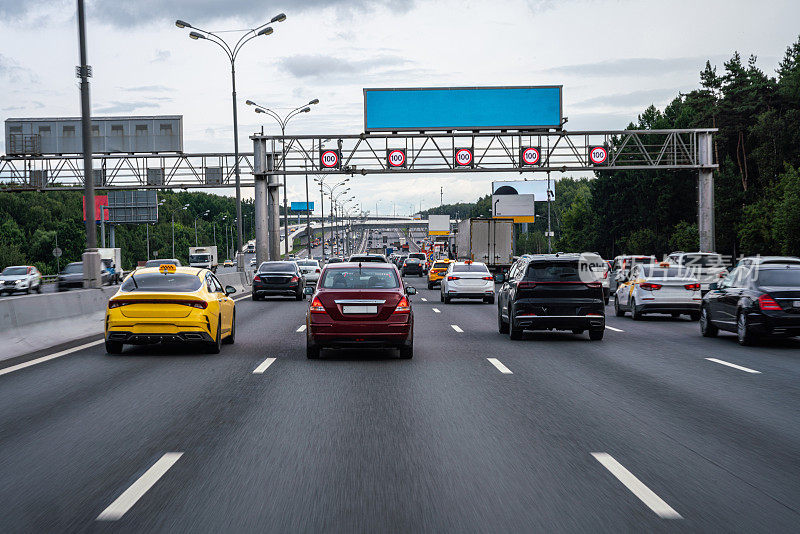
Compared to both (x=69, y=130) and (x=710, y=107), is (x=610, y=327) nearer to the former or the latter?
(x=69, y=130)

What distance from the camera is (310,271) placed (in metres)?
49.8

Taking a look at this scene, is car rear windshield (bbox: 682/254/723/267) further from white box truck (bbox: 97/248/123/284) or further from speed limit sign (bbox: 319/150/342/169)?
white box truck (bbox: 97/248/123/284)

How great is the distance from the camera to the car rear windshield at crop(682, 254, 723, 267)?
3183cm

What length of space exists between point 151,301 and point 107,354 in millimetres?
1414

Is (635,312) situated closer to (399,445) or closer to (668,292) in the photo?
(668,292)

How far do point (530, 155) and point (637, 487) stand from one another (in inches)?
1556

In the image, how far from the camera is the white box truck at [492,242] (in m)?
49.9

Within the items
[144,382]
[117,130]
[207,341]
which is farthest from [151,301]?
[117,130]

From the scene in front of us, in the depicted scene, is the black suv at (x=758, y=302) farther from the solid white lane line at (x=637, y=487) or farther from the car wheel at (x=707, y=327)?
the solid white lane line at (x=637, y=487)

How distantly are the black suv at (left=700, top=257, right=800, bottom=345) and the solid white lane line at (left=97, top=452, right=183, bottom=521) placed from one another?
488 inches

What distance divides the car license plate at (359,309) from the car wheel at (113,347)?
12.4 ft

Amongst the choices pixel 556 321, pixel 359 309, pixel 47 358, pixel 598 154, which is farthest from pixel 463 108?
pixel 47 358

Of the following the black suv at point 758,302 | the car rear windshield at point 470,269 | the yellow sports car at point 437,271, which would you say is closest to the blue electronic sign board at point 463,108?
the yellow sports car at point 437,271

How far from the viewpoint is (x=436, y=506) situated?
573cm
